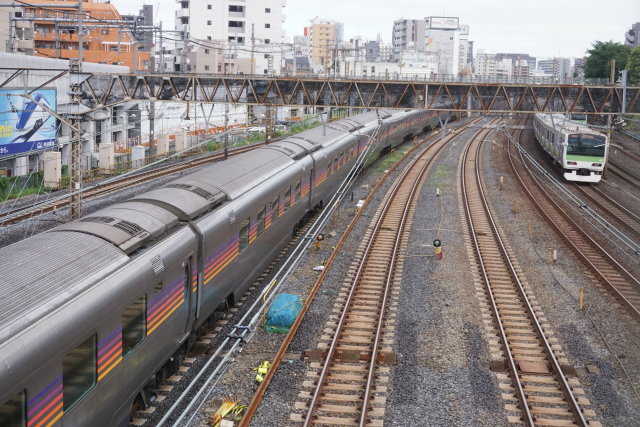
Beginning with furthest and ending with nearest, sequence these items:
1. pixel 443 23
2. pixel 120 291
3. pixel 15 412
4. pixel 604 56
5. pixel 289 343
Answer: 1. pixel 443 23
2. pixel 604 56
3. pixel 289 343
4. pixel 120 291
5. pixel 15 412

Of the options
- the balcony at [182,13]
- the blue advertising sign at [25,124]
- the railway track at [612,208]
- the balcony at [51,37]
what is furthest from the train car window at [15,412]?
the balcony at [182,13]

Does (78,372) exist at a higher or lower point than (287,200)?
lower

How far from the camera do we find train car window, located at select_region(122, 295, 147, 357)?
932 centimetres

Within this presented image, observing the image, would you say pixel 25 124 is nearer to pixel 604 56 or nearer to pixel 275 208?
pixel 275 208

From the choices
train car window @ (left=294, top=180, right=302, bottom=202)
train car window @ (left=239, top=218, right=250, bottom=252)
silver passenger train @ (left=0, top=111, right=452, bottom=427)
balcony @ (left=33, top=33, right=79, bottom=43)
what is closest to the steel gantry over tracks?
train car window @ (left=294, top=180, right=302, bottom=202)

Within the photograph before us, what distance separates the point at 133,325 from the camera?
31.5ft

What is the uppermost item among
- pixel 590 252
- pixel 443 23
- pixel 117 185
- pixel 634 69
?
pixel 443 23

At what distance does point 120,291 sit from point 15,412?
8.24 feet

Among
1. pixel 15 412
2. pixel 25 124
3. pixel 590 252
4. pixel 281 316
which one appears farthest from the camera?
pixel 25 124

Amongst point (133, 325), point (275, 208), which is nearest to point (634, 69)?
point (275, 208)

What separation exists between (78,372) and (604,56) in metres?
84.5

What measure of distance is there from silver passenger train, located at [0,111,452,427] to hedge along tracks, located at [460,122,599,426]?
5.87 m

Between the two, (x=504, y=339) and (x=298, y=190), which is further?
(x=298, y=190)

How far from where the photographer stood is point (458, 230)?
81.8 ft
